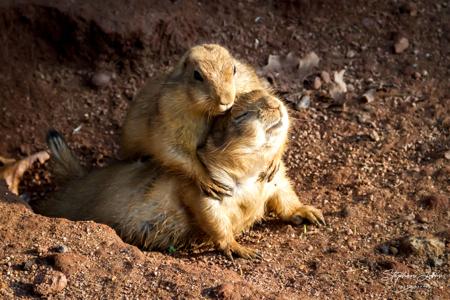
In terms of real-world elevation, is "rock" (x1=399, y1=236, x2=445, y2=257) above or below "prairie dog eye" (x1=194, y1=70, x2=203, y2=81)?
below

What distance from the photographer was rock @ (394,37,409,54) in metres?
8.75

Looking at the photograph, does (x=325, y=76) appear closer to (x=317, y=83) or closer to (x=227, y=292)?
(x=317, y=83)

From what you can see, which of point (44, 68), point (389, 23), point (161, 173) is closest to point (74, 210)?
point (161, 173)

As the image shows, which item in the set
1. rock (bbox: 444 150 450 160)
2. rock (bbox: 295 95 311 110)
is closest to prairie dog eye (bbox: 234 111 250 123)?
rock (bbox: 444 150 450 160)

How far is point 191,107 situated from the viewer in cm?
611

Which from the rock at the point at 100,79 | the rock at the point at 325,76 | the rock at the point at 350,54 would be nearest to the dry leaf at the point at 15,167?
the rock at the point at 100,79

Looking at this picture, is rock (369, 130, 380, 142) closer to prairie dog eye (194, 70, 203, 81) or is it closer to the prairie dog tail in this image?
prairie dog eye (194, 70, 203, 81)

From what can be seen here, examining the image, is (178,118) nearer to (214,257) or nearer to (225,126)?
(225,126)

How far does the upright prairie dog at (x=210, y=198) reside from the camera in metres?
6.02

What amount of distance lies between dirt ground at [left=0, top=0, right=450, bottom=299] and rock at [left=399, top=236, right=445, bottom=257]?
1cm

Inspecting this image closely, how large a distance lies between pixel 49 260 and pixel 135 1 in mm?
4237

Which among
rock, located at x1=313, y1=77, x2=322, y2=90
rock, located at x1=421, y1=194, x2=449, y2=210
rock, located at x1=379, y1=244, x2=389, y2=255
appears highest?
rock, located at x1=313, y1=77, x2=322, y2=90

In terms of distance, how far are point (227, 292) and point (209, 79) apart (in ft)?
5.36

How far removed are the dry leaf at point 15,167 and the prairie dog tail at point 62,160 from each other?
27.3 inches
